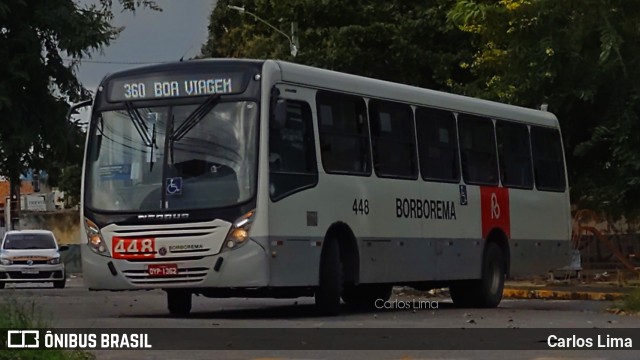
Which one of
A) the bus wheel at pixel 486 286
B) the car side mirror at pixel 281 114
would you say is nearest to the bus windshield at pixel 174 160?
the car side mirror at pixel 281 114

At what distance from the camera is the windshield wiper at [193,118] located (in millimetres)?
18391

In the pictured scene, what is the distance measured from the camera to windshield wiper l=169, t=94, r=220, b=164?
18391mm

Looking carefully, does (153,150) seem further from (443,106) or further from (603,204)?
(603,204)

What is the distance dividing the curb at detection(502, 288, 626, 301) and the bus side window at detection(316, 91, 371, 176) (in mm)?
8128

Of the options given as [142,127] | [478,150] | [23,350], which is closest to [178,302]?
[142,127]

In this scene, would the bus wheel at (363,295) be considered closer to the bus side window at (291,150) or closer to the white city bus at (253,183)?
the white city bus at (253,183)

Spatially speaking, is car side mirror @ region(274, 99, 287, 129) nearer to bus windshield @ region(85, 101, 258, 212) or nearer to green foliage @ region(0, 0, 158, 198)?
bus windshield @ region(85, 101, 258, 212)

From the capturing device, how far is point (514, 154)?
2494 centimetres

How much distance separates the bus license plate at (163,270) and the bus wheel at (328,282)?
200cm

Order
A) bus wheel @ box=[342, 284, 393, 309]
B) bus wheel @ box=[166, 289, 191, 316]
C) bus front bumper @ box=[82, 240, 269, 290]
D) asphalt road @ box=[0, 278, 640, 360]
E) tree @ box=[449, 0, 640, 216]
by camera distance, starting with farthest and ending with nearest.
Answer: tree @ box=[449, 0, 640, 216], bus wheel @ box=[342, 284, 393, 309], bus wheel @ box=[166, 289, 191, 316], bus front bumper @ box=[82, 240, 269, 290], asphalt road @ box=[0, 278, 640, 360]

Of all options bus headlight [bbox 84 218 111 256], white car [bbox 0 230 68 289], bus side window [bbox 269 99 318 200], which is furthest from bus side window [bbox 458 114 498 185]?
white car [bbox 0 230 68 289]

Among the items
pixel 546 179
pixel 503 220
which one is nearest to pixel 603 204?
pixel 546 179

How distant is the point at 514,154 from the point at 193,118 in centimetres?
810

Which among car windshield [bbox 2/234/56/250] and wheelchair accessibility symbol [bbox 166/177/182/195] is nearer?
wheelchair accessibility symbol [bbox 166/177/182/195]
